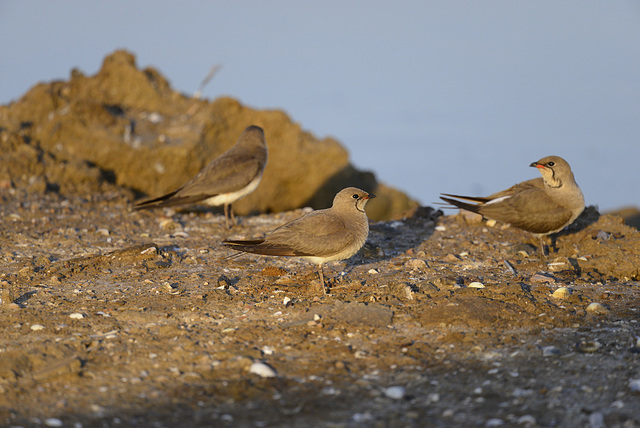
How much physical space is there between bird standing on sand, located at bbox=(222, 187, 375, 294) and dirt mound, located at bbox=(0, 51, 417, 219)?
14.9ft

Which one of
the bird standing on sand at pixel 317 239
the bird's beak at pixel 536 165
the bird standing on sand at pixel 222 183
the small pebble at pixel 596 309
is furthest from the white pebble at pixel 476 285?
the bird standing on sand at pixel 222 183

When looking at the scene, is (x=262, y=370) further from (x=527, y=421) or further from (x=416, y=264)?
(x=416, y=264)

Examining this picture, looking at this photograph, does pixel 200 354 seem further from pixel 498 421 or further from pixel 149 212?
pixel 149 212

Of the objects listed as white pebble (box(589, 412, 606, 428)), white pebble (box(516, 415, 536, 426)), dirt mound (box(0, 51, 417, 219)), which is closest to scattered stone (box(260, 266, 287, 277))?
white pebble (box(516, 415, 536, 426))

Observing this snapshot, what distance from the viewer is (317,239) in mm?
4953

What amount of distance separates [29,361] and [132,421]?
3.20 feet

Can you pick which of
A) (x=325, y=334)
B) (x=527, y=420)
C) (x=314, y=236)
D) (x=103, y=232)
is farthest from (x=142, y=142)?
(x=527, y=420)

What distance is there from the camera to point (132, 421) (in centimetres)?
311

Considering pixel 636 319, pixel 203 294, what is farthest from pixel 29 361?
pixel 636 319

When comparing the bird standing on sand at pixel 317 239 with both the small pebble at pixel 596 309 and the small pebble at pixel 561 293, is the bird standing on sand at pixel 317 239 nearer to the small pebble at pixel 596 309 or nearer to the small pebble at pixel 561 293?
the small pebble at pixel 561 293

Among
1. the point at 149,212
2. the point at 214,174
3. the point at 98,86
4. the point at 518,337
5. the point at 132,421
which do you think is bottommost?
the point at 132,421

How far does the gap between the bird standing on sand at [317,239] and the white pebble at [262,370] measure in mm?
1349

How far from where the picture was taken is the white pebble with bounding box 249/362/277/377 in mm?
3557

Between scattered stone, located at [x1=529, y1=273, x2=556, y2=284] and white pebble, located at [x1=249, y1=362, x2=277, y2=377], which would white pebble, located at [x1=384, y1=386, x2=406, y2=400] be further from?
scattered stone, located at [x1=529, y1=273, x2=556, y2=284]
